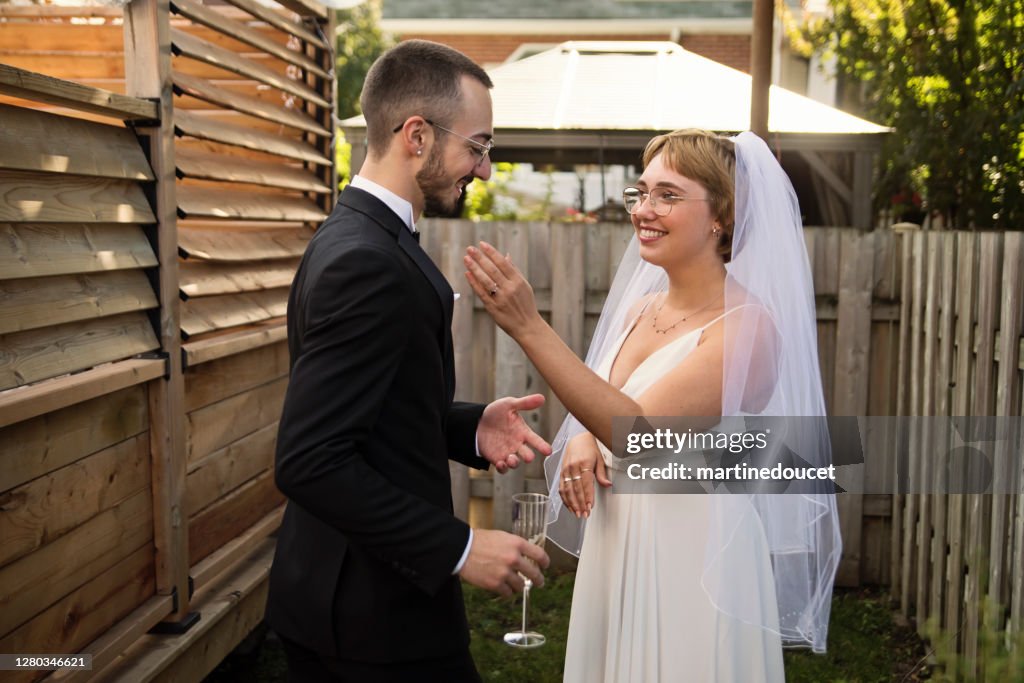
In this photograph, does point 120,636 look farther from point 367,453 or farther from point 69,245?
point 367,453

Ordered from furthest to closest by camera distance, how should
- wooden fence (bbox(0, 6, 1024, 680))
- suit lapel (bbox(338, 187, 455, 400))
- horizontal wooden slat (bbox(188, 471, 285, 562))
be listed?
horizontal wooden slat (bbox(188, 471, 285, 562)), wooden fence (bbox(0, 6, 1024, 680)), suit lapel (bbox(338, 187, 455, 400))

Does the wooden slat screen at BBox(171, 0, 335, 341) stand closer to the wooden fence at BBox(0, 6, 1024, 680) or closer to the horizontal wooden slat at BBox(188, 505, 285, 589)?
the wooden fence at BBox(0, 6, 1024, 680)

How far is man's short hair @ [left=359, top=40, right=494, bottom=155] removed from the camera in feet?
7.73

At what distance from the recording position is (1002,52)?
5.15m

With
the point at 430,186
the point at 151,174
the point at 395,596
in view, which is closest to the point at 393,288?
the point at 430,186

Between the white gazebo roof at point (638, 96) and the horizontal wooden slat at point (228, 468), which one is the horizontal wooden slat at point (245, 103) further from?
the white gazebo roof at point (638, 96)

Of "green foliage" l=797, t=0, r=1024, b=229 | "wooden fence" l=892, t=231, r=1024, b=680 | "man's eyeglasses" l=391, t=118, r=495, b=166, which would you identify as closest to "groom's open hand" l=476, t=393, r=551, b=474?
"man's eyeglasses" l=391, t=118, r=495, b=166

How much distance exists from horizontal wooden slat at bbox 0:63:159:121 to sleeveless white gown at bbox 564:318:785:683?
2.00 metres

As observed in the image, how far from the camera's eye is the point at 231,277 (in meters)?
4.43

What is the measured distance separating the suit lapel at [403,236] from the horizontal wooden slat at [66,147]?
1.17 meters

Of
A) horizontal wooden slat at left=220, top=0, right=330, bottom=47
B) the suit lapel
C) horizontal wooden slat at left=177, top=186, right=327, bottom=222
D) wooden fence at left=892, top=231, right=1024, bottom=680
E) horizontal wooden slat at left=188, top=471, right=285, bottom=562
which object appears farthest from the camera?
horizontal wooden slat at left=220, top=0, right=330, bottom=47

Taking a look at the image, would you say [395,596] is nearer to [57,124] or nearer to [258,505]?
[57,124]

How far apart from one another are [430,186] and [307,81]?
3454mm

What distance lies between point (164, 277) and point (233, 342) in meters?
0.73
